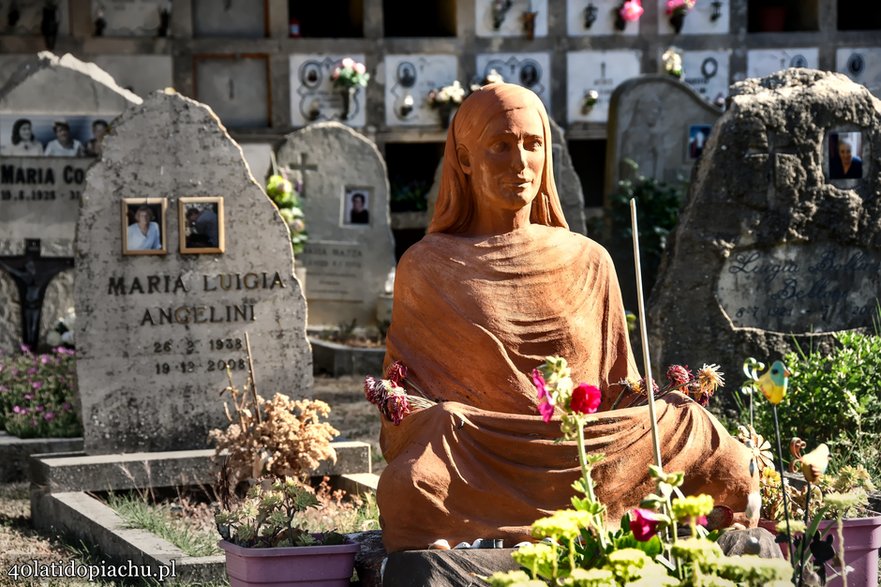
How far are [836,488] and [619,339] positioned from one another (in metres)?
0.90

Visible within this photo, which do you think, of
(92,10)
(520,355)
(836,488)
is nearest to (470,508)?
(520,355)

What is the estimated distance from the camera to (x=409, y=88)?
17.0 metres

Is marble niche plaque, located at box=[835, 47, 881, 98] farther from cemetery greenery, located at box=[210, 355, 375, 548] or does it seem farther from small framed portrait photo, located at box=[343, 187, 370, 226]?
cemetery greenery, located at box=[210, 355, 375, 548]

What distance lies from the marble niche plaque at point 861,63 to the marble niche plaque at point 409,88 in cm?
452

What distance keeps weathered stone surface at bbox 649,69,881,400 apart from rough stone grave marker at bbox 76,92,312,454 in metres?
2.17

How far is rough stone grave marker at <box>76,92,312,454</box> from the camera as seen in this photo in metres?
8.06

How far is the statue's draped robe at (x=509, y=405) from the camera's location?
5148 mm

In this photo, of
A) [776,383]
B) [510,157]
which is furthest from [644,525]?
[510,157]

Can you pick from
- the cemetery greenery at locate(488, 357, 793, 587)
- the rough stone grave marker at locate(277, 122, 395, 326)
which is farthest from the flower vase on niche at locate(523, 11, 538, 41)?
the cemetery greenery at locate(488, 357, 793, 587)

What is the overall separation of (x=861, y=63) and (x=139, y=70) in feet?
25.5

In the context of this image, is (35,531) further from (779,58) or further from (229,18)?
(779,58)

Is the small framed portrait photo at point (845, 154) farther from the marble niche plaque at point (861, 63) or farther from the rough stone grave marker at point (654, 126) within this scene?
the marble niche plaque at point (861, 63)

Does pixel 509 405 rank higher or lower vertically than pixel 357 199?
lower

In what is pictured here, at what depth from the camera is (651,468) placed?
12.1 feet
